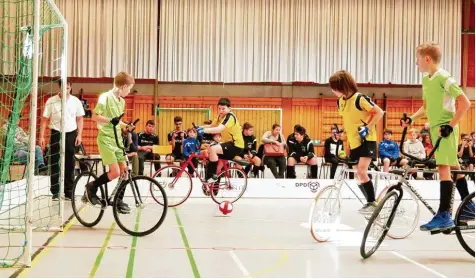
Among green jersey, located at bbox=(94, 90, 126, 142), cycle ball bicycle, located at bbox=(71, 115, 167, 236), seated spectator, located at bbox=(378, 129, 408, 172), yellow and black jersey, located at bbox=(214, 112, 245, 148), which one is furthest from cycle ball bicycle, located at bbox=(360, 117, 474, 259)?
seated spectator, located at bbox=(378, 129, 408, 172)

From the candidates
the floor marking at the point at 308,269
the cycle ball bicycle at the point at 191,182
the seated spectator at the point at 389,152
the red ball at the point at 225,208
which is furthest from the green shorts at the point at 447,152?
the seated spectator at the point at 389,152

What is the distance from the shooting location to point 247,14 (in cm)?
1683

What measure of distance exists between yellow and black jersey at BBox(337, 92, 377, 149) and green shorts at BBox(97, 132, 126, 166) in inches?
89.5

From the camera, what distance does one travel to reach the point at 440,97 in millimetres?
4582

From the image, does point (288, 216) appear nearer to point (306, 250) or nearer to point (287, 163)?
point (306, 250)

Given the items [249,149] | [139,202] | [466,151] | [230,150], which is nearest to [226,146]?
[230,150]

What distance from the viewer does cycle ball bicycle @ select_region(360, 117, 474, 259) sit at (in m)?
4.51

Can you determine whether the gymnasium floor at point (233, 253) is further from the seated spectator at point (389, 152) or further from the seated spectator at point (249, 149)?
the seated spectator at point (389, 152)

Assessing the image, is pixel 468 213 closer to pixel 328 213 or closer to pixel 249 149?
pixel 328 213

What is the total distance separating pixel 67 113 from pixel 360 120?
4.21 metres

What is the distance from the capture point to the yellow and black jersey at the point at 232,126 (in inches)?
317

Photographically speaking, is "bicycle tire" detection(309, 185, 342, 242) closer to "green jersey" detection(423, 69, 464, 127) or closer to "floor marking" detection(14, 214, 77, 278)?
"green jersey" detection(423, 69, 464, 127)

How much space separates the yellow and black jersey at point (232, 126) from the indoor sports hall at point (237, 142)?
0.8 inches

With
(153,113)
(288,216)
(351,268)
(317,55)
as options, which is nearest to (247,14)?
(317,55)
